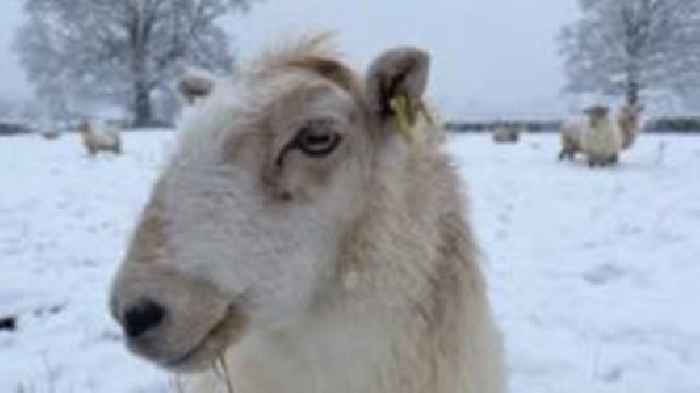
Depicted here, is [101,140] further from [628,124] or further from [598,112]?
[628,124]

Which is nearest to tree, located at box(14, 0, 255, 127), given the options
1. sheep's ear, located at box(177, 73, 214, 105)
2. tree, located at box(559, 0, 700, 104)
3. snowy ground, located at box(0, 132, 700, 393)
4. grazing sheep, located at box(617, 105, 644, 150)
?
tree, located at box(559, 0, 700, 104)

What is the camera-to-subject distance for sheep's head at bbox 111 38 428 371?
219cm

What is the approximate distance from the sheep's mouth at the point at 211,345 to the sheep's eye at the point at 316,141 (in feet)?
1.46

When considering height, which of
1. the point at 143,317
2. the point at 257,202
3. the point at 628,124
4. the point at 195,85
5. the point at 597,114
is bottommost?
the point at 628,124

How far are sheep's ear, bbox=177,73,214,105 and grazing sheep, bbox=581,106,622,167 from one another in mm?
13621

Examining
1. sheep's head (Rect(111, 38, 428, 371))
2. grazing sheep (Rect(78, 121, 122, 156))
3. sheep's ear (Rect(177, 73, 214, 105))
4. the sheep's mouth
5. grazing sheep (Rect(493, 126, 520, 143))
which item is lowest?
grazing sheep (Rect(493, 126, 520, 143))

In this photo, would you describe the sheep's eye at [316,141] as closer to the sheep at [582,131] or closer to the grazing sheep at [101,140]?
the sheep at [582,131]

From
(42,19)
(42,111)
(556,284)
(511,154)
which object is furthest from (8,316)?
(42,111)

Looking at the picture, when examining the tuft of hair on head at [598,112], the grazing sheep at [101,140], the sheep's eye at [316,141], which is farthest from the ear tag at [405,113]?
the grazing sheep at [101,140]

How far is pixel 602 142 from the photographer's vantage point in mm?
16125

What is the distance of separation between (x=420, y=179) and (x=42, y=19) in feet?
124

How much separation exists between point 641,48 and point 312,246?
39.9 metres

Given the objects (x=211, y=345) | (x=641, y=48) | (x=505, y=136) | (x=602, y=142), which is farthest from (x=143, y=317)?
(x=641, y=48)

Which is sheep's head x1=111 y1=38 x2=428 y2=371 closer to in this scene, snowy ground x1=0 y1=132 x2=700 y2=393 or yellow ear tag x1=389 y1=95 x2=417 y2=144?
yellow ear tag x1=389 y1=95 x2=417 y2=144
